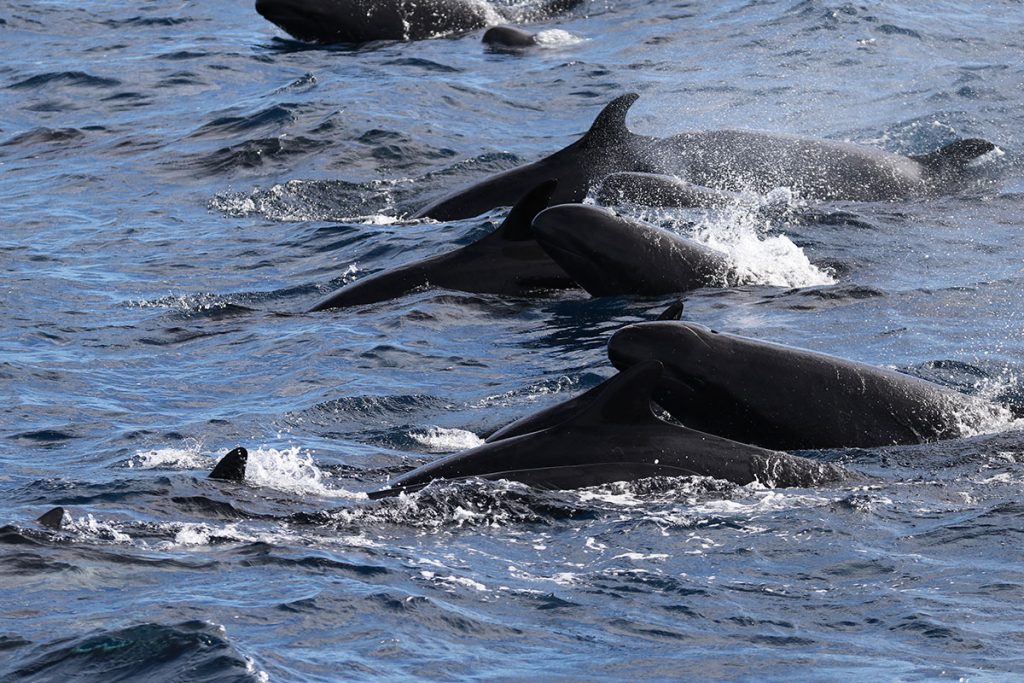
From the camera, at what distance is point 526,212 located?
51.2 ft

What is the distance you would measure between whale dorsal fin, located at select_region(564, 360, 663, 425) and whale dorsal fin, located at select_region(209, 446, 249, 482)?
2.00 metres

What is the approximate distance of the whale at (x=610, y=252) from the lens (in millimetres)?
14930

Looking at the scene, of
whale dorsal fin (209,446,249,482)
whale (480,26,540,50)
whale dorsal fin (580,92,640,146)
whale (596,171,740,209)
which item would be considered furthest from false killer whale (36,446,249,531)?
whale (480,26,540,50)

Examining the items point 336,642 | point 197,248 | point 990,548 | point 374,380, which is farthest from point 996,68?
point 336,642

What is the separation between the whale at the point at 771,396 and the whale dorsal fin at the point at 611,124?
7.08 m

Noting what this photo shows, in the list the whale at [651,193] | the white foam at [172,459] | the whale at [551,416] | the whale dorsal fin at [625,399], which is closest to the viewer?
the whale dorsal fin at [625,399]

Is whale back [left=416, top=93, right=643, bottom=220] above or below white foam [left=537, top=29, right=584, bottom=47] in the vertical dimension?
below

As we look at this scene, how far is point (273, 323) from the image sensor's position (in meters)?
16.0

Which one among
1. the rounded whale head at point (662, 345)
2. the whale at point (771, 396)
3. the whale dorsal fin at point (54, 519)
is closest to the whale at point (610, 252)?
the whale at point (771, 396)

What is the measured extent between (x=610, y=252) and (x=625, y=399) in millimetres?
5221

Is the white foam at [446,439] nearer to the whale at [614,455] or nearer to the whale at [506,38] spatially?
the whale at [614,455]

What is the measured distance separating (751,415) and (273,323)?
6.29m

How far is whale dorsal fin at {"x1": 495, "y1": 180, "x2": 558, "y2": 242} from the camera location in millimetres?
15078

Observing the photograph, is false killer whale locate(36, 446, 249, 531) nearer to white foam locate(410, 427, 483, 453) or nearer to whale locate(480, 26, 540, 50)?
white foam locate(410, 427, 483, 453)
